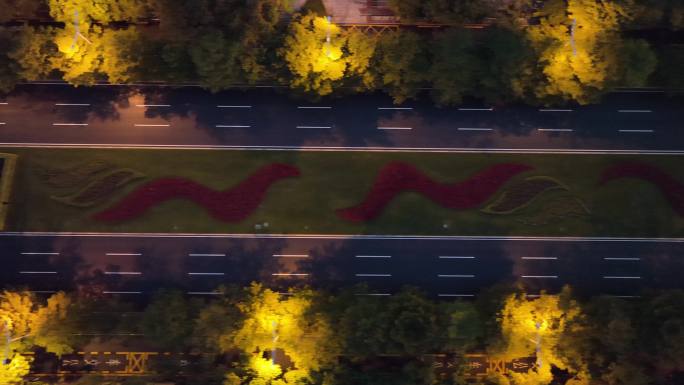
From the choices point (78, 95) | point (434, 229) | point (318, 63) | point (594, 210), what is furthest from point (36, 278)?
point (594, 210)

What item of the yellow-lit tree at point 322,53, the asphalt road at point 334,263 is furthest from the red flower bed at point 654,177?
the yellow-lit tree at point 322,53

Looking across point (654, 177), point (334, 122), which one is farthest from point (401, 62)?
point (654, 177)

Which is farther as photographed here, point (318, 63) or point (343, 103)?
point (343, 103)

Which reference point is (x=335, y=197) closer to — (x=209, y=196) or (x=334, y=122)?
(x=334, y=122)

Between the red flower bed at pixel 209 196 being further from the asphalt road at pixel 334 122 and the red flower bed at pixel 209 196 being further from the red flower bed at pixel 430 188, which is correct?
the red flower bed at pixel 430 188

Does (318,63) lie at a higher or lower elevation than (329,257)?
higher

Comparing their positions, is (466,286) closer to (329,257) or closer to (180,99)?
(329,257)

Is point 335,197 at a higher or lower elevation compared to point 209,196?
lower
